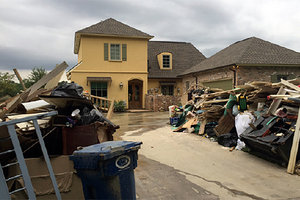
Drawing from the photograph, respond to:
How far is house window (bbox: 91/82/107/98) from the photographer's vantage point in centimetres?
2118

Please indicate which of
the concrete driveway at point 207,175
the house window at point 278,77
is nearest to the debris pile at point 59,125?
the concrete driveway at point 207,175

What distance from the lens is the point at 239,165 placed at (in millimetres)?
5984

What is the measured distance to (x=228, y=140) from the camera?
25.7ft

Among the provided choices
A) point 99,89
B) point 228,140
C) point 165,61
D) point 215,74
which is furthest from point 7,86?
point 228,140

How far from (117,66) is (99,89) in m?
2.57

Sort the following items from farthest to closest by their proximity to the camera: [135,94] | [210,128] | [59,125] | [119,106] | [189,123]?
[135,94], [119,106], [189,123], [210,128], [59,125]

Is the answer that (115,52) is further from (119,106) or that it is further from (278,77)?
(278,77)

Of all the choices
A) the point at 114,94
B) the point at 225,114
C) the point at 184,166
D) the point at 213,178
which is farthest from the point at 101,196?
the point at 114,94

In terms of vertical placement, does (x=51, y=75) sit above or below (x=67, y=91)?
above

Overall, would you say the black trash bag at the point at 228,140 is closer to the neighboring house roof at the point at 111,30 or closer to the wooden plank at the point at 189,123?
the wooden plank at the point at 189,123

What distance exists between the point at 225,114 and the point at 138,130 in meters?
4.30

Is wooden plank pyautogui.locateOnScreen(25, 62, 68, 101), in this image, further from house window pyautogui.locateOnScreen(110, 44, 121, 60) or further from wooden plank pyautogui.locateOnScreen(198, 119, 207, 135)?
house window pyautogui.locateOnScreen(110, 44, 121, 60)

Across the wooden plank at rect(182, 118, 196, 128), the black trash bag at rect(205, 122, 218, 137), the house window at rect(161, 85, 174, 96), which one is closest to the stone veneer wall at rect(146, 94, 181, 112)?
the house window at rect(161, 85, 174, 96)

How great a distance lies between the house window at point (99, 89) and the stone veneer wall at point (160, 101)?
4012 millimetres
